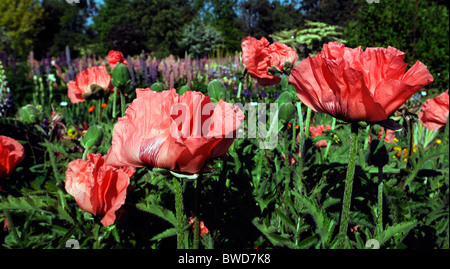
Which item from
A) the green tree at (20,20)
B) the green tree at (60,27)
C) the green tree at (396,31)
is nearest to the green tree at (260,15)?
the green tree at (396,31)

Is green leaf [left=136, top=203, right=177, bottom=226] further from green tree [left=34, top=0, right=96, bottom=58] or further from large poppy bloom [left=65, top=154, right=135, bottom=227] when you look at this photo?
green tree [left=34, top=0, right=96, bottom=58]

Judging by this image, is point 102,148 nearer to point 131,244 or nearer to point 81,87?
point 81,87

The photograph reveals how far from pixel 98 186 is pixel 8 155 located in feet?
1.31

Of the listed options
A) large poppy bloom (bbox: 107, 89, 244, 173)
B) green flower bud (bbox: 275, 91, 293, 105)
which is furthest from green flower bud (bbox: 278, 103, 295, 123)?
large poppy bloom (bbox: 107, 89, 244, 173)

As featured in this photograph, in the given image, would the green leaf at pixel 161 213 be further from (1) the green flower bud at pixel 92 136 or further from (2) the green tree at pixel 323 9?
(2) the green tree at pixel 323 9

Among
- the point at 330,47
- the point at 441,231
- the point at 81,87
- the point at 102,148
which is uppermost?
the point at 330,47

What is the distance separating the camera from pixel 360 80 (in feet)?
2.24

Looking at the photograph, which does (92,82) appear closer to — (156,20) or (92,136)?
(92,136)

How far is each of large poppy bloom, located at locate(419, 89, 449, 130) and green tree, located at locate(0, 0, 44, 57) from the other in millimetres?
24256

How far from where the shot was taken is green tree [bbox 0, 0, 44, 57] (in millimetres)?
22078

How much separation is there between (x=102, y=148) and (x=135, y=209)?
61cm

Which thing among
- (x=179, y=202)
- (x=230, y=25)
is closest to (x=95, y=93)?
(x=179, y=202)

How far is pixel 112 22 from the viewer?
21500 millimetres
